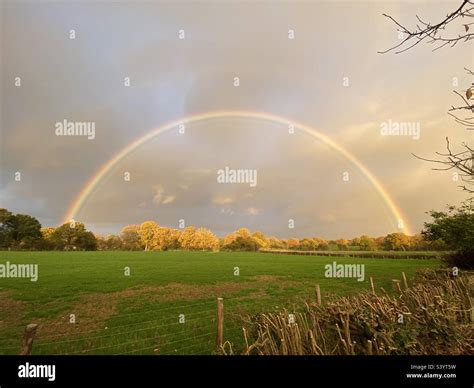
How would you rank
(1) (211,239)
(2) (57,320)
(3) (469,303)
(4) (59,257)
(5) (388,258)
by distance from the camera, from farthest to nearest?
(4) (59,257), (1) (211,239), (5) (388,258), (2) (57,320), (3) (469,303)

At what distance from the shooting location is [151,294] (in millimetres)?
10961

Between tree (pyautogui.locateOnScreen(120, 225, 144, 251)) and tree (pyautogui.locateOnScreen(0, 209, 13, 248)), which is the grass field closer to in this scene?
tree (pyautogui.locateOnScreen(120, 225, 144, 251))

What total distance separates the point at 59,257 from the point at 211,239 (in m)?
6.33

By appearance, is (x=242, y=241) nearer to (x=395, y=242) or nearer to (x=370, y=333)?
(x=395, y=242)

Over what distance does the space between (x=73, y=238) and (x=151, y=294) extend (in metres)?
5.51

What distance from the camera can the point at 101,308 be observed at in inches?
370

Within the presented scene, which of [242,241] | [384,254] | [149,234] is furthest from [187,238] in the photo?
[384,254]

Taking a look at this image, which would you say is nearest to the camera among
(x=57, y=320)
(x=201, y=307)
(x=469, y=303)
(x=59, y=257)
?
(x=469, y=303)

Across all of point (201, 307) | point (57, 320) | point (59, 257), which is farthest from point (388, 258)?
point (59, 257)

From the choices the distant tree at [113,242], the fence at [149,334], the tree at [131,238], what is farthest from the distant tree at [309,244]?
the distant tree at [113,242]

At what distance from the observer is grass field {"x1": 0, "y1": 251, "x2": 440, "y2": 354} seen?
6.88m

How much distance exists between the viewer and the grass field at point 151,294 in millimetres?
6875

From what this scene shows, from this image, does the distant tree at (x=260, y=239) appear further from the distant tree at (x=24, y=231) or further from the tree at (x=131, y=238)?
the distant tree at (x=24, y=231)
